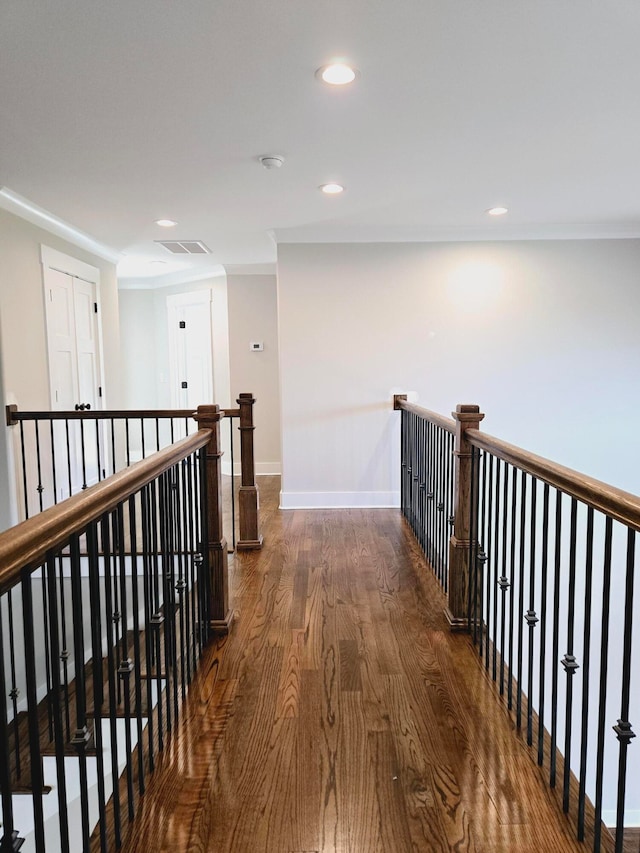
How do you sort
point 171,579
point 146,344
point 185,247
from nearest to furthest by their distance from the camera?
1. point 171,579
2. point 185,247
3. point 146,344

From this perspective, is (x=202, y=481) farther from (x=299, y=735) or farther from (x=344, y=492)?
(x=344, y=492)

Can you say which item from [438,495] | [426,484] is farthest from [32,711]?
[426,484]

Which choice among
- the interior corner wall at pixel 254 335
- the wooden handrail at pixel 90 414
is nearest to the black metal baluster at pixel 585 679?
the wooden handrail at pixel 90 414

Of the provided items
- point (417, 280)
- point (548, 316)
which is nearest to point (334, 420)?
point (417, 280)

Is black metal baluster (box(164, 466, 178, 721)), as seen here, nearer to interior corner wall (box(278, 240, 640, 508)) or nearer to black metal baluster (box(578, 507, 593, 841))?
black metal baluster (box(578, 507, 593, 841))

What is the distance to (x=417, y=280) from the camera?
15.9 feet

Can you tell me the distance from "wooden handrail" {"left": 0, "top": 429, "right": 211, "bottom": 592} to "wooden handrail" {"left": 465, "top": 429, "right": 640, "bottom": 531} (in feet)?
3.65

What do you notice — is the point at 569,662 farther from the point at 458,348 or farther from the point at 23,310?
the point at 23,310

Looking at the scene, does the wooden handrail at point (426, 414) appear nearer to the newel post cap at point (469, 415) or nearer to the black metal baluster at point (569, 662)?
the newel post cap at point (469, 415)

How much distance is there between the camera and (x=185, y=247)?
539 centimetres

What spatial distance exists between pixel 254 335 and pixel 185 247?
136 centimetres

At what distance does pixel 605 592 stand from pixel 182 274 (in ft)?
21.3

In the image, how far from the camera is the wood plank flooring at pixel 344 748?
57.8 inches

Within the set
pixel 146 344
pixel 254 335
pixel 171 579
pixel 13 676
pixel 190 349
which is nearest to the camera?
pixel 171 579
